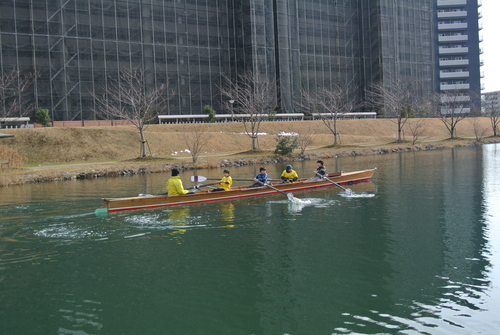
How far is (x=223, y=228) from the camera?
16.0 metres

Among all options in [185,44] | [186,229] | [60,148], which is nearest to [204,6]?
[185,44]

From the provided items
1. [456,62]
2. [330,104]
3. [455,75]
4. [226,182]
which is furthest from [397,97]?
[456,62]

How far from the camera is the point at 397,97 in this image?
66375 mm

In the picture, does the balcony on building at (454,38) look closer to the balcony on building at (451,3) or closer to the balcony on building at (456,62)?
the balcony on building at (456,62)

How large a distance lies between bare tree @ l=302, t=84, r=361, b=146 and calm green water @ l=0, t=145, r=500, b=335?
1487 inches

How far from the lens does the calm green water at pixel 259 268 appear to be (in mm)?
8883

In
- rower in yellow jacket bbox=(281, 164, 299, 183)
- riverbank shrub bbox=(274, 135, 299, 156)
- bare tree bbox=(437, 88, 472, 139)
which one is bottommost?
rower in yellow jacket bbox=(281, 164, 299, 183)

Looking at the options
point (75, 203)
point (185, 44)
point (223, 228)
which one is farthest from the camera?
point (185, 44)

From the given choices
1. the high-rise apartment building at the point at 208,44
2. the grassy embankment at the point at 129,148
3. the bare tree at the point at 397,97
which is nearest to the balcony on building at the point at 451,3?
the high-rise apartment building at the point at 208,44

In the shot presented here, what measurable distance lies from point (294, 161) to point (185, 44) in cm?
3498

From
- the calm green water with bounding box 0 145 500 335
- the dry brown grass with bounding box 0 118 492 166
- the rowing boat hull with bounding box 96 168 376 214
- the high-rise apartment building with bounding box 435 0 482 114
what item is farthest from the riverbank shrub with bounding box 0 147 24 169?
the high-rise apartment building with bounding box 435 0 482 114

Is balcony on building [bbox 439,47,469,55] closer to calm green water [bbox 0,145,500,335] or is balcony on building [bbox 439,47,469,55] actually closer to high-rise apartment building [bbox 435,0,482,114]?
high-rise apartment building [bbox 435,0,482,114]

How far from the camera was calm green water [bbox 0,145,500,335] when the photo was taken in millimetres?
8883

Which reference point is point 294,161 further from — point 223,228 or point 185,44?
point 185,44
